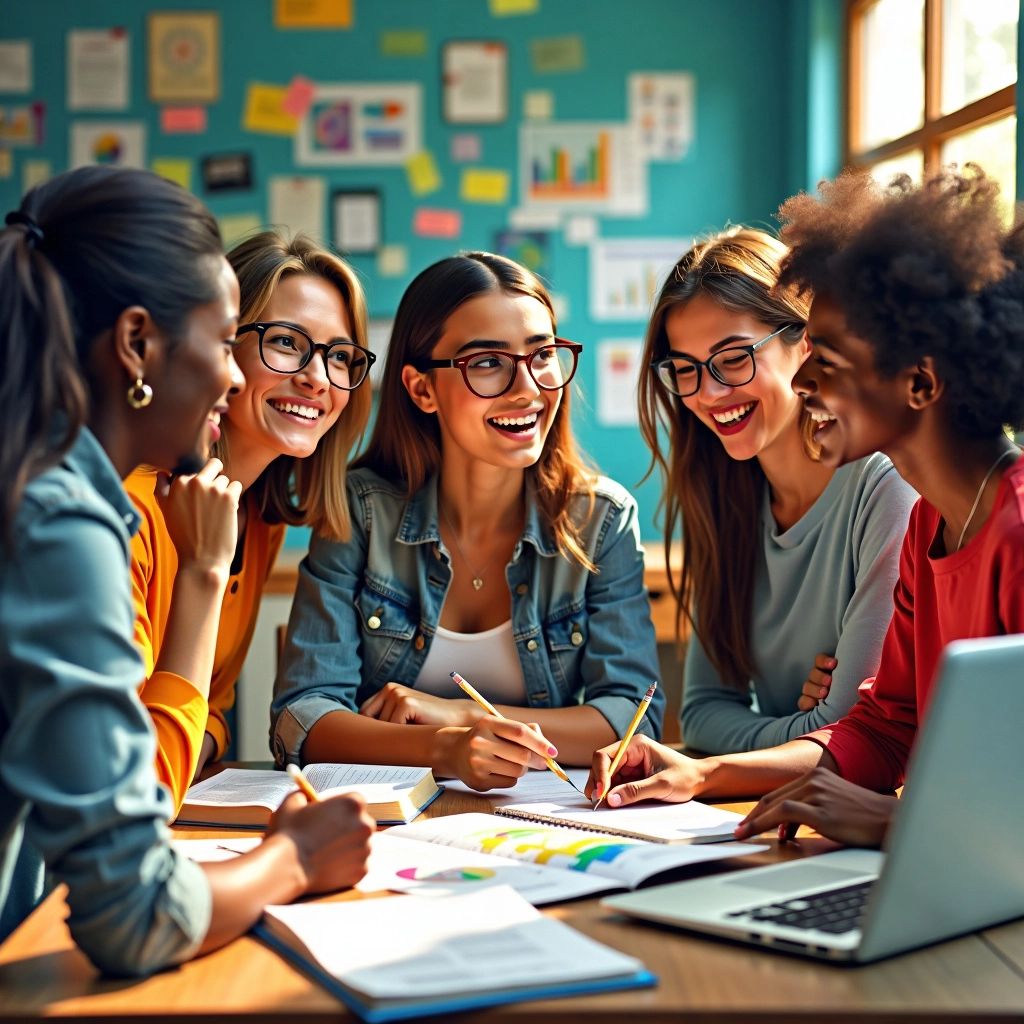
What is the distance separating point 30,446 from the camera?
920mm

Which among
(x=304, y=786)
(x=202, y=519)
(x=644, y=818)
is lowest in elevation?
(x=644, y=818)

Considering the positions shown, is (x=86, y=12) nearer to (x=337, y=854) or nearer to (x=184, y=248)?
(x=184, y=248)

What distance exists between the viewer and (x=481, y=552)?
2033 millimetres

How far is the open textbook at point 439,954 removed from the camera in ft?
2.79

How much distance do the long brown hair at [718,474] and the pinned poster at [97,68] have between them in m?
2.70

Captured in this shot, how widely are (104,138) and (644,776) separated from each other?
3.27 metres

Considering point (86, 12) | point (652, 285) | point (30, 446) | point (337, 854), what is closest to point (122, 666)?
point (30, 446)

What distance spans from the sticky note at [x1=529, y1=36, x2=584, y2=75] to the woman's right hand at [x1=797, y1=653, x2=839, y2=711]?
2737mm

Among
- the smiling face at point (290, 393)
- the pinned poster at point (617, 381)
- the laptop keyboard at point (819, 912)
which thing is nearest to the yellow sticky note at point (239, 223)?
the pinned poster at point (617, 381)

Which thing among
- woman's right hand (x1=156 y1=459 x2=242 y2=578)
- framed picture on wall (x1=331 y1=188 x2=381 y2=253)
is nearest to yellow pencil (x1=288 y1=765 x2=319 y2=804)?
woman's right hand (x1=156 y1=459 x2=242 y2=578)

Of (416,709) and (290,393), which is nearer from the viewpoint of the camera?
(416,709)

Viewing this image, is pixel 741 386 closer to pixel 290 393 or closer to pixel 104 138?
pixel 290 393

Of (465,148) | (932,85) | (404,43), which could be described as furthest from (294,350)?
(404,43)

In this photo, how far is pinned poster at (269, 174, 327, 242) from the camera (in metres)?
4.06
